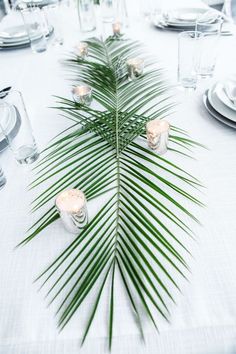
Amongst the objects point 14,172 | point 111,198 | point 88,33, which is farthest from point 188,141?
point 88,33

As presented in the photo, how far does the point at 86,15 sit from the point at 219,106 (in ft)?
2.43

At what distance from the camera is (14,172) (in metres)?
0.54

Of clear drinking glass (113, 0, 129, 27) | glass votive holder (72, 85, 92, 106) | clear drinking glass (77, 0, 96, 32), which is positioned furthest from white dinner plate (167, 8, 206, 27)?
glass votive holder (72, 85, 92, 106)

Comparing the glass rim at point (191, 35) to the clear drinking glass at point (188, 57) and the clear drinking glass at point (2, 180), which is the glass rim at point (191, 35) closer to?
the clear drinking glass at point (188, 57)

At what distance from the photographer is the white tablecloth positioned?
32cm

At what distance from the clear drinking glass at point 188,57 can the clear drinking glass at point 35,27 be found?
1.67ft

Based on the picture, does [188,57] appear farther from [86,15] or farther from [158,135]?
[86,15]

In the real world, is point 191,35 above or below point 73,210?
above

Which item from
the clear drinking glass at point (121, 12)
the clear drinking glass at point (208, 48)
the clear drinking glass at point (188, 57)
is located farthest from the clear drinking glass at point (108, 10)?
the clear drinking glass at point (188, 57)

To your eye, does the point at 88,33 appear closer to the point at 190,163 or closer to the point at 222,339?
the point at 190,163

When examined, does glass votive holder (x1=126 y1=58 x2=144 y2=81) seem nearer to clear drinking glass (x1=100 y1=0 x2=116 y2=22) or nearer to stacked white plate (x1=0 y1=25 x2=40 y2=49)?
stacked white plate (x1=0 y1=25 x2=40 y2=49)

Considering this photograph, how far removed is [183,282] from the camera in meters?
0.35

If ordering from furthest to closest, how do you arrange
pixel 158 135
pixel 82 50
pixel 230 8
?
pixel 230 8 → pixel 82 50 → pixel 158 135

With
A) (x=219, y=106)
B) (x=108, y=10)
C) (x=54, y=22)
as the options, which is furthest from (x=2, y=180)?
(x=108, y=10)
